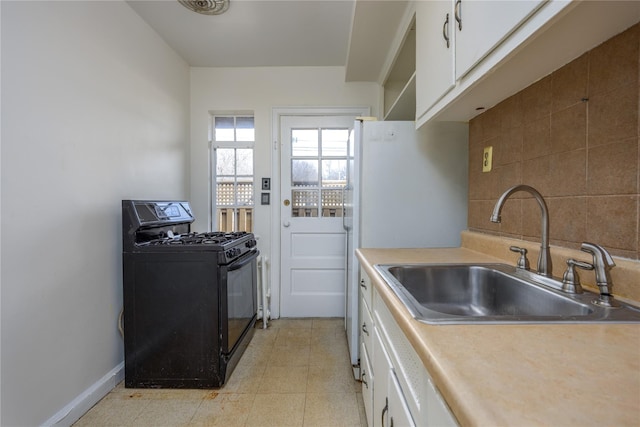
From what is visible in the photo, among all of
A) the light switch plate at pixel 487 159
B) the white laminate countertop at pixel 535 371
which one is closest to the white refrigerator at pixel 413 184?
the light switch plate at pixel 487 159

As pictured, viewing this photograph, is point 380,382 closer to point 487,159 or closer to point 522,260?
point 522,260

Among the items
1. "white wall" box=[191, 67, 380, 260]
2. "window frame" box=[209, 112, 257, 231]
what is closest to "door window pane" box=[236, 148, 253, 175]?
"window frame" box=[209, 112, 257, 231]

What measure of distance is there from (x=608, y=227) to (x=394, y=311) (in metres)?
0.66

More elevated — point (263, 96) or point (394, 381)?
point (263, 96)

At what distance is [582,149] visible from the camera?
897mm

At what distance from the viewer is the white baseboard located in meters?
1.39

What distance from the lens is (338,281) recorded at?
278 centimetres

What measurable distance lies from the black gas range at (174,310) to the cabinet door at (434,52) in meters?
1.34

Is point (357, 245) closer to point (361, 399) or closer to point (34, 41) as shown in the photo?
point (361, 399)

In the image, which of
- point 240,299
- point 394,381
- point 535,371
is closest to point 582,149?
point 535,371

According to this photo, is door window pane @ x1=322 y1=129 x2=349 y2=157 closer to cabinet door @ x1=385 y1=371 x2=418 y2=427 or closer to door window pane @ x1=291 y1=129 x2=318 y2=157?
door window pane @ x1=291 y1=129 x2=318 y2=157

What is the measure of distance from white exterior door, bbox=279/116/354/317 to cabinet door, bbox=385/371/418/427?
193 cm

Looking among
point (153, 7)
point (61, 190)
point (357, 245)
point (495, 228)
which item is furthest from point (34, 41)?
point (495, 228)

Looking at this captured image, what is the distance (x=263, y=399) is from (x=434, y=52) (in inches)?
76.1
